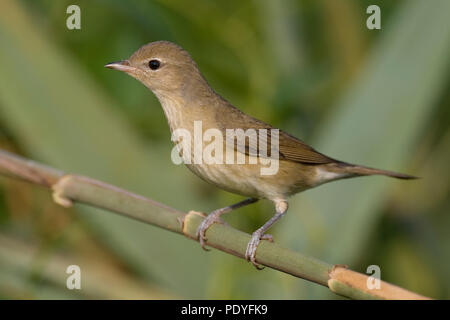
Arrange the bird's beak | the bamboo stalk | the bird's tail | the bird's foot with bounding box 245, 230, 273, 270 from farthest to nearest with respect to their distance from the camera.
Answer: the bird's tail, the bird's beak, the bird's foot with bounding box 245, 230, 273, 270, the bamboo stalk

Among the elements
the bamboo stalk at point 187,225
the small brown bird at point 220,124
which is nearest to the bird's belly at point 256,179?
the small brown bird at point 220,124

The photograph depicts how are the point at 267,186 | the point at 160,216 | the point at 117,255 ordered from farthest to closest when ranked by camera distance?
the point at 117,255, the point at 267,186, the point at 160,216

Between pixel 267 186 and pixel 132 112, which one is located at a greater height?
pixel 132 112

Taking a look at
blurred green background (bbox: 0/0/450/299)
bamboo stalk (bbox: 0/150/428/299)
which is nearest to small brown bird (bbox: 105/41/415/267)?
blurred green background (bbox: 0/0/450/299)

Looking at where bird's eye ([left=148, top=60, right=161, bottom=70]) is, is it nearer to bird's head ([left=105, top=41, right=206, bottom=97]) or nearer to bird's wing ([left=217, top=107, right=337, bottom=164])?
bird's head ([left=105, top=41, right=206, bottom=97])

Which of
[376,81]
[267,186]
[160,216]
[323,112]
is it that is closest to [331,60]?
[323,112]

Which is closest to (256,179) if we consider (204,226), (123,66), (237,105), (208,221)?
(208,221)

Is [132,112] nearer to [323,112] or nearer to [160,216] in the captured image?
[323,112]
